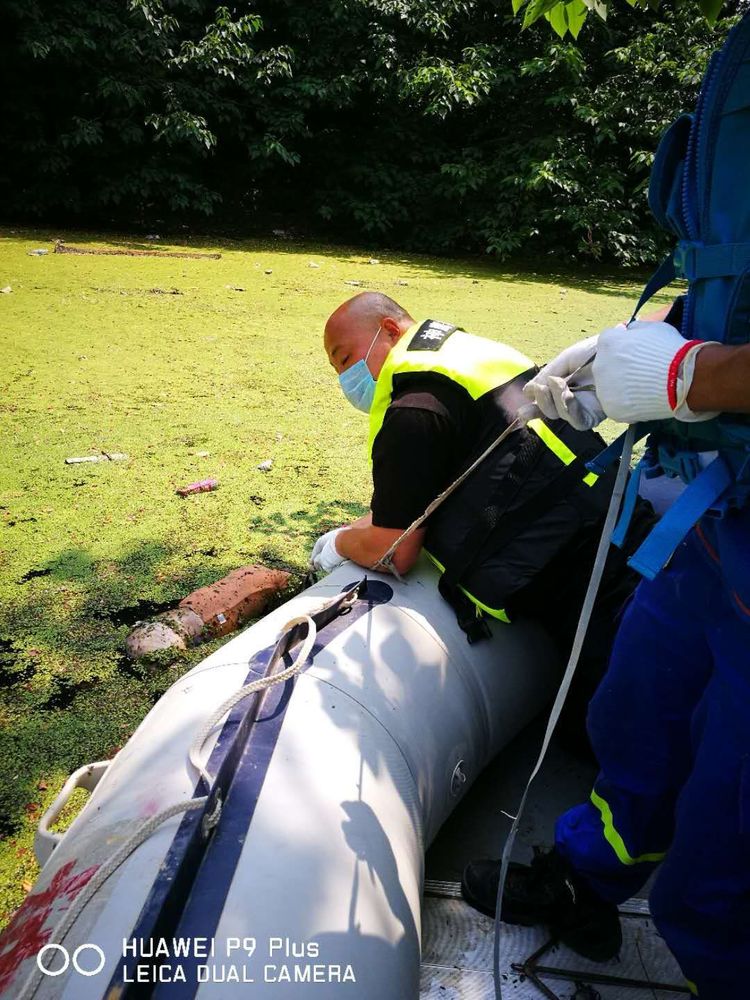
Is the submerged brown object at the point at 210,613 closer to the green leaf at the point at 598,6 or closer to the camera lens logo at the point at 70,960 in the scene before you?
the camera lens logo at the point at 70,960

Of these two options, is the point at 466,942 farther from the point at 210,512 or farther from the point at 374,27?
the point at 374,27

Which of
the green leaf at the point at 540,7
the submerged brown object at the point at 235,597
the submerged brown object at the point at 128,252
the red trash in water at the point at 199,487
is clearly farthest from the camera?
the submerged brown object at the point at 128,252

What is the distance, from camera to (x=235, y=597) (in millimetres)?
1982

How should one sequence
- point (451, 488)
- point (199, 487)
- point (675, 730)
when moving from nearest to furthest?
1. point (675, 730)
2. point (451, 488)
3. point (199, 487)

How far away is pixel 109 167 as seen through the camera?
8.34 meters

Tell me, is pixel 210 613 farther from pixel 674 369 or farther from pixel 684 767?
pixel 674 369

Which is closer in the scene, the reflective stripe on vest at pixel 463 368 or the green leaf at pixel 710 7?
the green leaf at pixel 710 7

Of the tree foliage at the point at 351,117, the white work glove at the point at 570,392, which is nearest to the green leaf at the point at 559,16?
the white work glove at the point at 570,392

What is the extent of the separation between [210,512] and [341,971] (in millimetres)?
1811

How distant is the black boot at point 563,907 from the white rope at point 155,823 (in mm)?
508

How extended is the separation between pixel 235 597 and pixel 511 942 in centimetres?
107


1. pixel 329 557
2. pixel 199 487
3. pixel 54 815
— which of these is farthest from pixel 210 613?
pixel 54 815

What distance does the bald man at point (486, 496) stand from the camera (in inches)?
57.9

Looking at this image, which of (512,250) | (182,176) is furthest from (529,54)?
(182,176)
